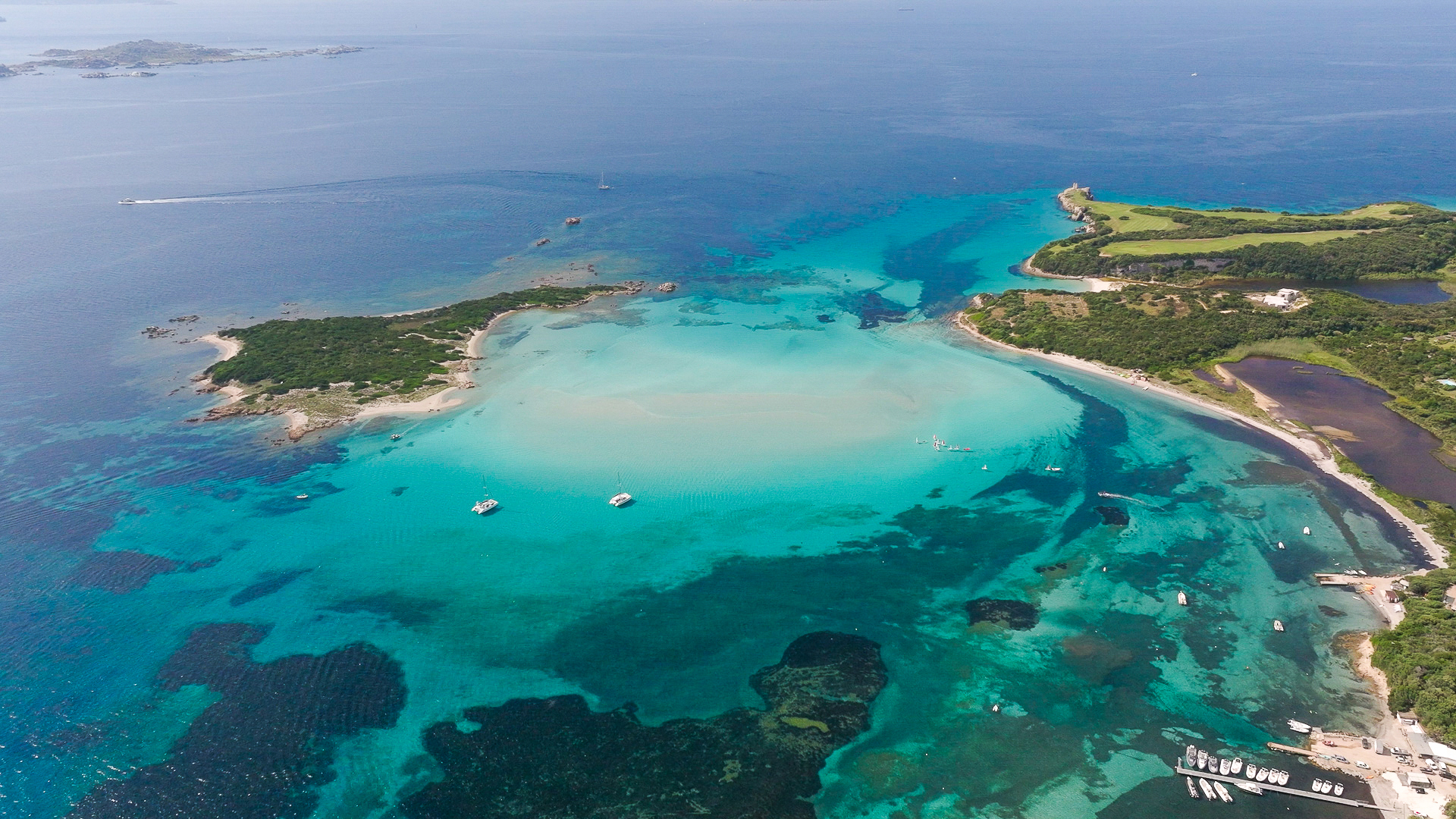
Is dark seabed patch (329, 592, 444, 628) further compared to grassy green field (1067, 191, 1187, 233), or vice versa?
grassy green field (1067, 191, 1187, 233)

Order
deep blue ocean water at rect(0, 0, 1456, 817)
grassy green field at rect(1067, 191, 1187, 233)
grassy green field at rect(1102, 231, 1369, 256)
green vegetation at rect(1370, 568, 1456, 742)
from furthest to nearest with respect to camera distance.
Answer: grassy green field at rect(1067, 191, 1187, 233) → grassy green field at rect(1102, 231, 1369, 256) → deep blue ocean water at rect(0, 0, 1456, 817) → green vegetation at rect(1370, 568, 1456, 742)

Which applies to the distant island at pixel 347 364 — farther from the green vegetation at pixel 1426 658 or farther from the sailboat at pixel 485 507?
the green vegetation at pixel 1426 658

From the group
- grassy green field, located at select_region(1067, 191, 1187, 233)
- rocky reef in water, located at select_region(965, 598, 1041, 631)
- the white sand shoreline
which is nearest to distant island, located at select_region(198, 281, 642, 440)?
rocky reef in water, located at select_region(965, 598, 1041, 631)

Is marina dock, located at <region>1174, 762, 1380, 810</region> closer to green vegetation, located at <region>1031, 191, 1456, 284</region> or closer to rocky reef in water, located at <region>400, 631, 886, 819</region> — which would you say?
rocky reef in water, located at <region>400, 631, 886, 819</region>

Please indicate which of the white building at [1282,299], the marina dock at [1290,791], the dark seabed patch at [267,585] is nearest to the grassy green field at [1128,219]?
the white building at [1282,299]

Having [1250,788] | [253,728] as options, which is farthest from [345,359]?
[1250,788]

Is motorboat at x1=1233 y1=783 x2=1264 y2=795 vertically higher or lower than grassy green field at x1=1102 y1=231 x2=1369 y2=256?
lower

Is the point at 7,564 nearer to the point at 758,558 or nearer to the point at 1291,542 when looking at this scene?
the point at 758,558
